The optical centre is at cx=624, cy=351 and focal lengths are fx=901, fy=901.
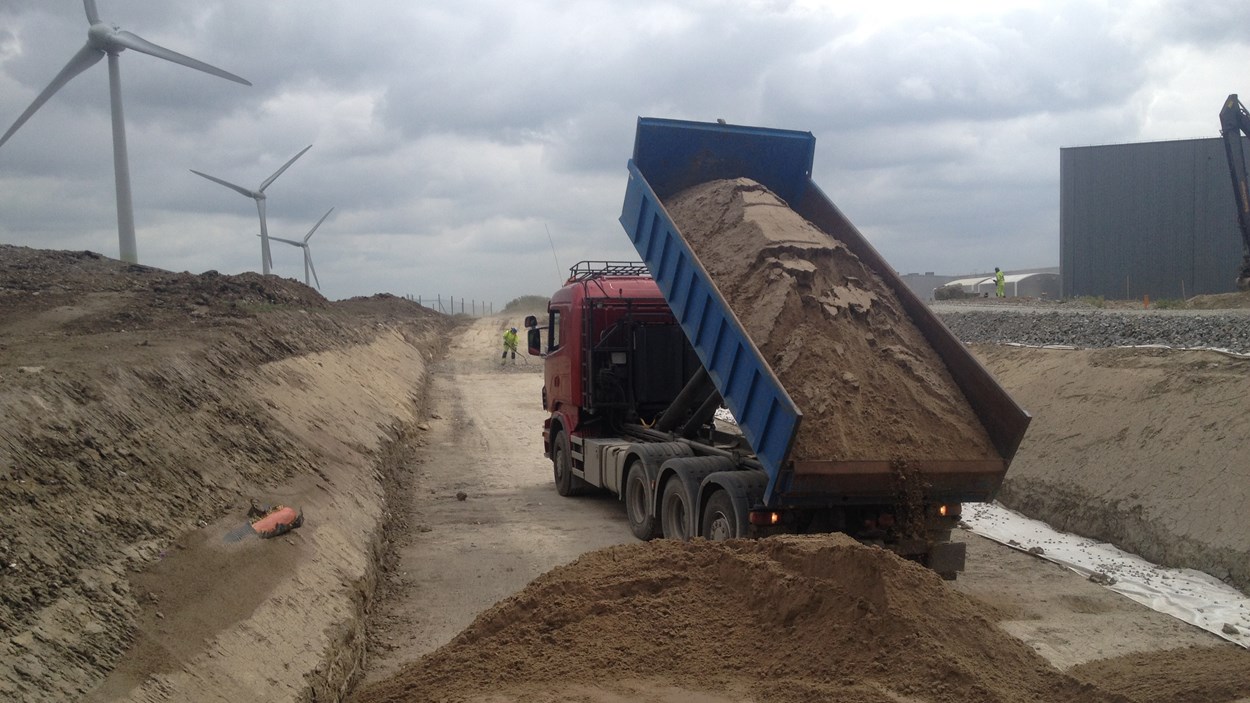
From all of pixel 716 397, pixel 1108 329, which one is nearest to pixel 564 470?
pixel 716 397

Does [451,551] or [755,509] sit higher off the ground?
[755,509]

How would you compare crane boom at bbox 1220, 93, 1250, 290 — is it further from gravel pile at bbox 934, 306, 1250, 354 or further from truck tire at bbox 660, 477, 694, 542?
truck tire at bbox 660, 477, 694, 542

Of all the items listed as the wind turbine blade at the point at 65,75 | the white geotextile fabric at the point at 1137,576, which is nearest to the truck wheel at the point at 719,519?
the white geotextile fabric at the point at 1137,576

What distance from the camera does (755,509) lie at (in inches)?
294

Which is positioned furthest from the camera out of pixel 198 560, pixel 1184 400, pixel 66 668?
pixel 1184 400

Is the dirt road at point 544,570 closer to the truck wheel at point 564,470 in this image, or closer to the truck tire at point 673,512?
the truck wheel at point 564,470

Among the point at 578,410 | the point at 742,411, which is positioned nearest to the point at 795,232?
the point at 742,411

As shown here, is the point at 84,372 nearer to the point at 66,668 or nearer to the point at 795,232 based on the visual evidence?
the point at 66,668

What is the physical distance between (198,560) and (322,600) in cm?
95

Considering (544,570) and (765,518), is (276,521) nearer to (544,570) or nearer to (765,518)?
(544,570)

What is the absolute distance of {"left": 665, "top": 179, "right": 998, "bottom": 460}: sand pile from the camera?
24.3ft

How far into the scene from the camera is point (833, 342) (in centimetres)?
790

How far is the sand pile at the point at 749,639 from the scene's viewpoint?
468cm

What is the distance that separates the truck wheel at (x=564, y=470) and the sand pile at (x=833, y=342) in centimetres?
457
